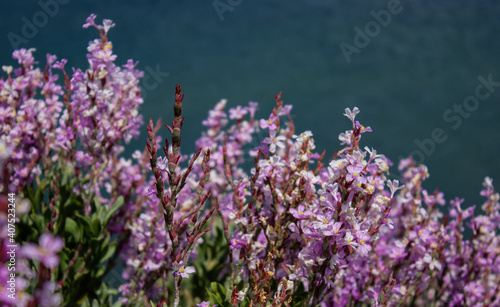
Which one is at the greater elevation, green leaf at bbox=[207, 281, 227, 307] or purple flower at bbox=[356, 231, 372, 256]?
purple flower at bbox=[356, 231, 372, 256]

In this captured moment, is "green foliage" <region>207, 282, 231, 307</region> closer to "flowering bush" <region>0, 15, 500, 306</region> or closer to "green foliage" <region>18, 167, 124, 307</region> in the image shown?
"flowering bush" <region>0, 15, 500, 306</region>

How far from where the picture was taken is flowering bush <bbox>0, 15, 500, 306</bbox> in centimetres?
97

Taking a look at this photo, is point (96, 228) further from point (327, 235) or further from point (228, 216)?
point (327, 235)

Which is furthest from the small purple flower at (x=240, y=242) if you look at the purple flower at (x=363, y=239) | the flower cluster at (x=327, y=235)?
the purple flower at (x=363, y=239)

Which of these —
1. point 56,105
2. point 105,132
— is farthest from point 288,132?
point 56,105

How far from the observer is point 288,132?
1403 millimetres

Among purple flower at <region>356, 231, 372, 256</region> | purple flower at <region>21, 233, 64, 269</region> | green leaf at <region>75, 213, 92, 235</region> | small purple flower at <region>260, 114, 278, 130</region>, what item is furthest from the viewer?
Answer: green leaf at <region>75, 213, 92, 235</region>

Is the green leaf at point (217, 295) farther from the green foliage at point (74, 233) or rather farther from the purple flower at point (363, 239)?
the green foliage at point (74, 233)

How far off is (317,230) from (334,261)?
7 centimetres

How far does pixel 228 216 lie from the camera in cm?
123

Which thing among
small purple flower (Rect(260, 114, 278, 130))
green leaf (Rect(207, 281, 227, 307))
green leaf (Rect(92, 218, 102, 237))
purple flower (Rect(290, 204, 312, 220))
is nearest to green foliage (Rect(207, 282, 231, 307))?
green leaf (Rect(207, 281, 227, 307))

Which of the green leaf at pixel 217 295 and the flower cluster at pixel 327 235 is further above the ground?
the flower cluster at pixel 327 235

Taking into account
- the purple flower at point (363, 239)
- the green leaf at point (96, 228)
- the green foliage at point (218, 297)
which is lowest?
the green foliage at point (218, 297)

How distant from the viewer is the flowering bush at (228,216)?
967mm
